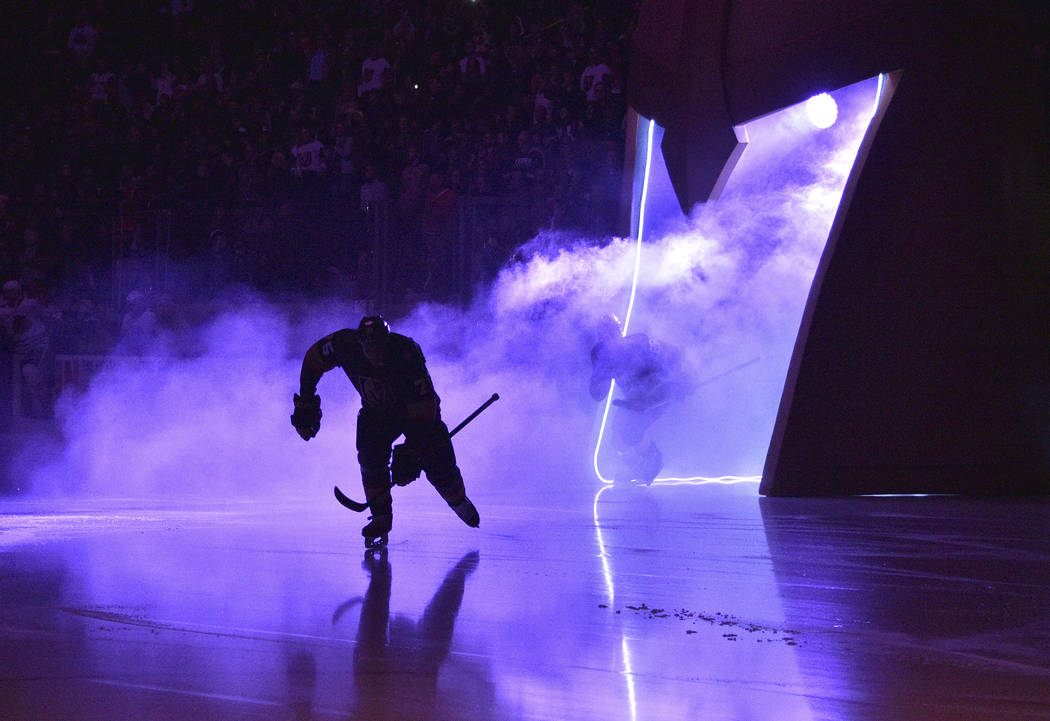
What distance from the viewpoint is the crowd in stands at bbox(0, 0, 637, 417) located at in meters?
13.7

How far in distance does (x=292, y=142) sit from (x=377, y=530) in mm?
10723

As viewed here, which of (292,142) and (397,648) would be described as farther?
(292,142)

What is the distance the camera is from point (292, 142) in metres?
16.9

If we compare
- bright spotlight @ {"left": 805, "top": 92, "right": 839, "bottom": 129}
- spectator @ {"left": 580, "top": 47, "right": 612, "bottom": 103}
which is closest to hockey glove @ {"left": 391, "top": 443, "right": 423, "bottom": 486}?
bright spotlight @ {"left": 805, "top": 92, "right": 839, "bottom": 129}

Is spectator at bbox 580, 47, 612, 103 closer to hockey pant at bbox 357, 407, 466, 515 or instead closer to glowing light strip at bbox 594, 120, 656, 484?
glowing light strip at bbox 594, 120, 656, 484

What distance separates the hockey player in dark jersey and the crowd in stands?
5849mm

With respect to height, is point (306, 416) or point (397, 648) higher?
point (306, 416)

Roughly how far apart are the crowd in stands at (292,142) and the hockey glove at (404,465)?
19.6 feet

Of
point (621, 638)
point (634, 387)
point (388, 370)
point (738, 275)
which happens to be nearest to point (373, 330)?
point (388, 370)

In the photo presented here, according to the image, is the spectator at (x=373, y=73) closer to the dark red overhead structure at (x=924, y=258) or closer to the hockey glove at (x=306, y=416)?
the dark red overhead structure at (x=924, y=258)

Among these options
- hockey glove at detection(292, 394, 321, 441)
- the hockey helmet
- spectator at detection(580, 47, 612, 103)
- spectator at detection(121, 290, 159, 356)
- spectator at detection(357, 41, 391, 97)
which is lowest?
hockey glove at detection(292, 394, 321, 441)

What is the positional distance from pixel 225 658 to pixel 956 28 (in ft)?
28.8

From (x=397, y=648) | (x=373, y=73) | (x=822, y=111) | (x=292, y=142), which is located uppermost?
(x=373, y=73)

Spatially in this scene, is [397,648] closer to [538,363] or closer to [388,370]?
[388,370]
